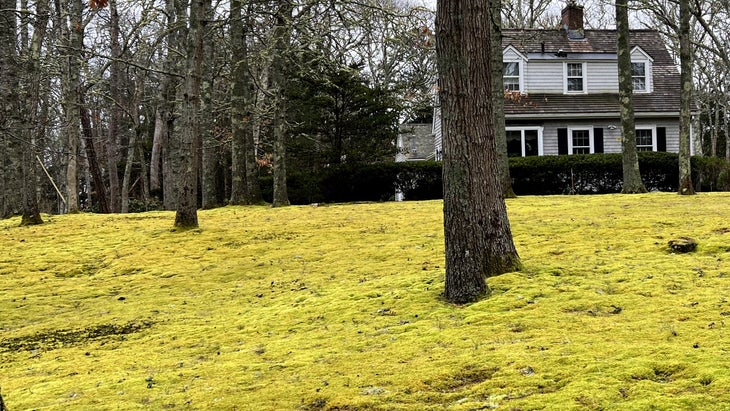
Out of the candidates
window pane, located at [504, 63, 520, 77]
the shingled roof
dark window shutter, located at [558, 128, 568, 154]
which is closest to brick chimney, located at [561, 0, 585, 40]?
the shingled roof

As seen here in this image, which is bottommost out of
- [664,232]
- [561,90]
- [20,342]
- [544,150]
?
[20,342]

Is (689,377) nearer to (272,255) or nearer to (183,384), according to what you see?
(183,384)

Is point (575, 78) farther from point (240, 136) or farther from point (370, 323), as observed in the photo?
point (370, 323)

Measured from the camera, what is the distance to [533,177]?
22.6 metres

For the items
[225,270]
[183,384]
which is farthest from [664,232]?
[183,384]

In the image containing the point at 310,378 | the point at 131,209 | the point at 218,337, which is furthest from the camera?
the point at 131,209

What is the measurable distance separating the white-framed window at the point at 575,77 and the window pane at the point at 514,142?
3182 mm

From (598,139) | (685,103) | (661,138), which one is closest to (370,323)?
(685,103)

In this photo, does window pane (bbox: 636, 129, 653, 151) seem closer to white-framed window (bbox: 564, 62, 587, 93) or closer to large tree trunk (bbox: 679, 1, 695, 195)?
white-framed window (bbox: 564, 62, 587, 93)

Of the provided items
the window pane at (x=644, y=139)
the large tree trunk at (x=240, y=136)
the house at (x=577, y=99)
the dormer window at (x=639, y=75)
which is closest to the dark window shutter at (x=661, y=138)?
the house at (x=577, y=99)

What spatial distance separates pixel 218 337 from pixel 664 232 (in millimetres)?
6346

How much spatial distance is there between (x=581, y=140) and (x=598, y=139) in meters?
0.72

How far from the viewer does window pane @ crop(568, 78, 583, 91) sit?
1101 inches

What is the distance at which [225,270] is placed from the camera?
9.04 metres
